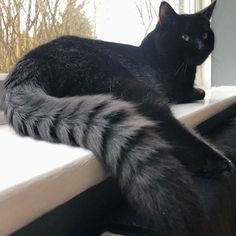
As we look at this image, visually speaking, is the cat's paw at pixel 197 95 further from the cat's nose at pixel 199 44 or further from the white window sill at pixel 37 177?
the white window sill at pixel 37 177

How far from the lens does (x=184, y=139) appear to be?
71 cm

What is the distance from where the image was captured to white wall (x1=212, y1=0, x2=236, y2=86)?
86.1 inches

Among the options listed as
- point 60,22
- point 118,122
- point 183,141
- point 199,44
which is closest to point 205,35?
point 199,44

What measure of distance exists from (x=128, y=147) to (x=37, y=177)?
0.13m

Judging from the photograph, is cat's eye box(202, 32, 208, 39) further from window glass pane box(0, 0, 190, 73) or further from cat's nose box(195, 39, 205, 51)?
window glass pane box(0, 0, 190, 73)

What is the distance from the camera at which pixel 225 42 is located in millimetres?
2217

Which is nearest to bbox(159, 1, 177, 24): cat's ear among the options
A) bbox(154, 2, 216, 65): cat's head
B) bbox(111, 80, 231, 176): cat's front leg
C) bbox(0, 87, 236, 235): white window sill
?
bbox(154, 2, 216, 65): cat's head

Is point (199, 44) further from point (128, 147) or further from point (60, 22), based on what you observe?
point (128, 147)

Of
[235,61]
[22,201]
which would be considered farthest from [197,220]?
[235,61]

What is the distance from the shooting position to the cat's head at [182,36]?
4.12 feet

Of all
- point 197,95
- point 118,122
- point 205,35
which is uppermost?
point 205,35

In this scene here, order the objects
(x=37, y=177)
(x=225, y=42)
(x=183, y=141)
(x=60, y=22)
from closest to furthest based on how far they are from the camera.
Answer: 1. (x=37, y=177)
2. (x=183, y=141)
3. (x=60, y=22)
4. (x=225, y=42)

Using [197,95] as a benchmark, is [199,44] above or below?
above

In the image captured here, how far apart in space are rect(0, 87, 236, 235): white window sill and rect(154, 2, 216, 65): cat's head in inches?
27.6
